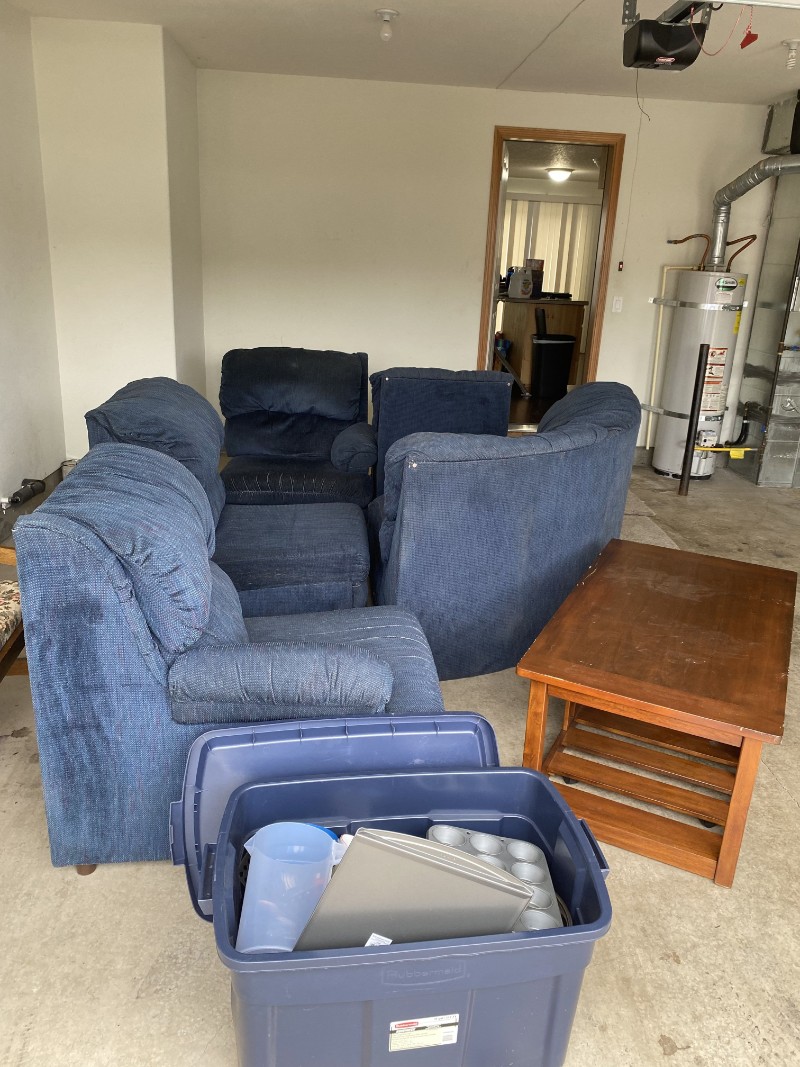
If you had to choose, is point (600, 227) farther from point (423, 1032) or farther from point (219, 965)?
point (423, 1032)

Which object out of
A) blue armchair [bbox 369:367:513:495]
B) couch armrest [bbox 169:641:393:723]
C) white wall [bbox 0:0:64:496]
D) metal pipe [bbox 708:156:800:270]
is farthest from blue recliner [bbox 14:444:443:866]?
metal pipe [bbox 708:156:800:270]

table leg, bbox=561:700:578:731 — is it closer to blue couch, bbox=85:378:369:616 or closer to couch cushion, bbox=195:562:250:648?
blue couch, bbox=85:378:369:616

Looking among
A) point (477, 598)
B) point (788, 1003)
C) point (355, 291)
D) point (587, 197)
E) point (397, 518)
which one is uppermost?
point (587, 197)

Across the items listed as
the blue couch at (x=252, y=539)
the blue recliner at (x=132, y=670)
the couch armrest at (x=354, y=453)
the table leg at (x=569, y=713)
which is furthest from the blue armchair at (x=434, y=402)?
the blue recliner at (x=132, y=670)

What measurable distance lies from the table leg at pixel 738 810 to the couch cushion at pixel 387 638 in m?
0.66

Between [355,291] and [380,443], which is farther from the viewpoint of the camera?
[355,291]

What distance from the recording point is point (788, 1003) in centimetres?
157

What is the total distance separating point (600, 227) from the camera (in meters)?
5.65

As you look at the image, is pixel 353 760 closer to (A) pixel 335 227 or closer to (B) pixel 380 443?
(B) pixel 380 443

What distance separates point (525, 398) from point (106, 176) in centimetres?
459

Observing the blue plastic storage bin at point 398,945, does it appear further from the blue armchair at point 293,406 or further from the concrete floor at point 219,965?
the blue armchair at point 293,406

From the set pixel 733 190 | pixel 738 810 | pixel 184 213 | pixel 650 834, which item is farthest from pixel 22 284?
pixel 733 190

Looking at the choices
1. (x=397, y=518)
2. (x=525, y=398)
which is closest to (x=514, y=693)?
(x=397, y=518)

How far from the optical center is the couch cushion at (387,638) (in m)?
1.79
